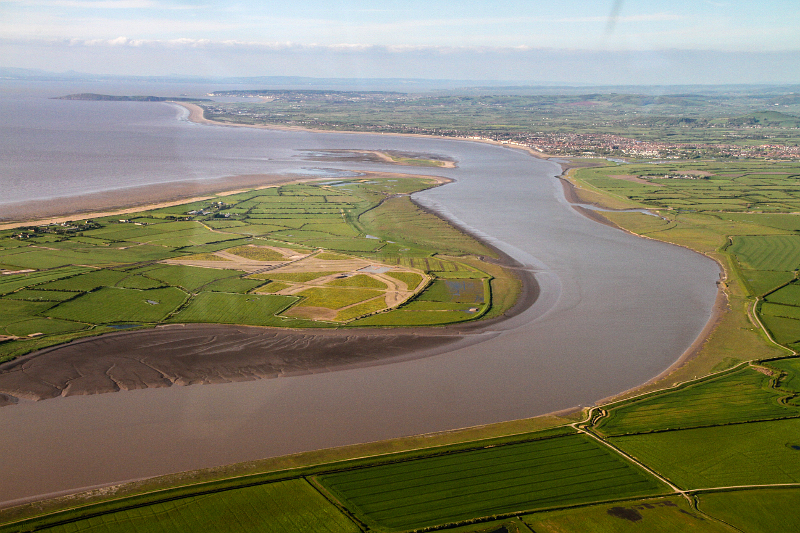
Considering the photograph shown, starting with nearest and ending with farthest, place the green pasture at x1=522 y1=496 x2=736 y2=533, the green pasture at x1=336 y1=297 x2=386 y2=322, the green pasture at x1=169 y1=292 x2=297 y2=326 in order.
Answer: the green pasture at x1=522 y1=496 x2=736 y2=533 → the green pasture at x1=169 y1=292 x2=297 y2=326 → the green pasture at x1=336 y1=297 x2=386 y2=322

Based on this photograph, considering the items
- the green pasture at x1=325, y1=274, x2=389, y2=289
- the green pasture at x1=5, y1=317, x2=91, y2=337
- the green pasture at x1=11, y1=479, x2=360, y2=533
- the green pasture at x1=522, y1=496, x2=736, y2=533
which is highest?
the green pasture at x1=325, y1=274, x2=389, y2=289

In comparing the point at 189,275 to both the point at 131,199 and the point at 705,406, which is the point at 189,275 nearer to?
the point at 131,199

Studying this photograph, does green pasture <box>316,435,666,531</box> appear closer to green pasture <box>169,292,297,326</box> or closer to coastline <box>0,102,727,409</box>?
coastline <box>0,102,727,409</box>

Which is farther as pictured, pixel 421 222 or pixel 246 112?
pixel 246 112

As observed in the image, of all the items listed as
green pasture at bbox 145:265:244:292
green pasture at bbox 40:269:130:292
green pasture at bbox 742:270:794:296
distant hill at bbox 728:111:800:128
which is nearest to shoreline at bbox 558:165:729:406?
green pasture at bbox 742:270:794:296

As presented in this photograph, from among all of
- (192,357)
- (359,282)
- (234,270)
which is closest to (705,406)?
(359,282)

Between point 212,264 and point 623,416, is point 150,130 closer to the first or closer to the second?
point 212,264

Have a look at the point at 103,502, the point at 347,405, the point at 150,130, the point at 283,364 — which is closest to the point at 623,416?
the point at 347,405
